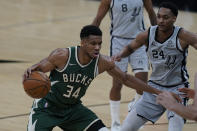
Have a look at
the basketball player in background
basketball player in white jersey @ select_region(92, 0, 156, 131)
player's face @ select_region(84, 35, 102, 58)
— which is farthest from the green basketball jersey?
basketball player in white jersey @ select_region(92, 0, 156, 131)

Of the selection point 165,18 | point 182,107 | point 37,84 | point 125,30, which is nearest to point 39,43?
point 125,30

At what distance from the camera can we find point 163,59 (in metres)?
6.75

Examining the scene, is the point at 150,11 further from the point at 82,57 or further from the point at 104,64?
the point at 82,57

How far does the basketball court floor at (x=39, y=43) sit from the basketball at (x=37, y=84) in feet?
7.49

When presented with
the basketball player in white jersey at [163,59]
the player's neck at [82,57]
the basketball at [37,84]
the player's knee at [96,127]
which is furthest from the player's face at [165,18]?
the basketball at [37,84]

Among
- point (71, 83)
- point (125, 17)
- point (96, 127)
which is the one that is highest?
point (125, 17)

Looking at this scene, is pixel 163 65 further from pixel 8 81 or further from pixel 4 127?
pixel 8 81

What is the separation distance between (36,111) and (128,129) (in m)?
1.11

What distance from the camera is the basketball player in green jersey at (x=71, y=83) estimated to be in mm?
6121

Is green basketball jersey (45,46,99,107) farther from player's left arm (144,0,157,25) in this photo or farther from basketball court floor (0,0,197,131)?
player's left arm (144,0,157,25)

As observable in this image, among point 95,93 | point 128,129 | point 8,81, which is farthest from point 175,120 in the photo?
point 8,81

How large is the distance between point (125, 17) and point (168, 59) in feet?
6.75

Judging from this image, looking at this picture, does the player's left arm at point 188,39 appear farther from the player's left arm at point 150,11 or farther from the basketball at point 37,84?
the player's left arm at point 150,11

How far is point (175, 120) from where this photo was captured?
6.50 metres
